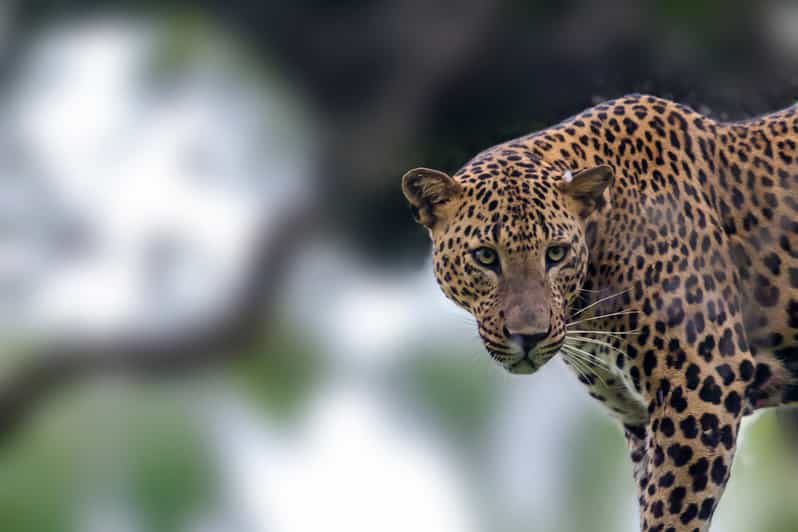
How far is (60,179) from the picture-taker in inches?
263

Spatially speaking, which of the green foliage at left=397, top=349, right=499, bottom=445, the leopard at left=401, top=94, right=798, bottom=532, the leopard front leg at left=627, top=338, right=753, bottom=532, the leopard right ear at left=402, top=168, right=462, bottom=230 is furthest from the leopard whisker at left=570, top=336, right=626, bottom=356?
the green foliage at left=397, top=349, right=499, bottom=445

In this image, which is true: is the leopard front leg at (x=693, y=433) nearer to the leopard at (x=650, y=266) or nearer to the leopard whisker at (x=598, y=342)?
the leopard at (x=650, y=266)

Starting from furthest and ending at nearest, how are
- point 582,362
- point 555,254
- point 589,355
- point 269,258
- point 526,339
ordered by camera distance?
point 269,258 < point 582,362 < point 589,355 < point 555,254 < point 526,339

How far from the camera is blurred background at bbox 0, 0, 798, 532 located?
634cm

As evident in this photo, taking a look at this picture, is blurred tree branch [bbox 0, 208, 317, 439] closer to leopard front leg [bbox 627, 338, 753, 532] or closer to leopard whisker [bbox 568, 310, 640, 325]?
leopard whisker [bbox 568, 310, 640, 325]

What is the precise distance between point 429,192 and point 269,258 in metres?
3.25

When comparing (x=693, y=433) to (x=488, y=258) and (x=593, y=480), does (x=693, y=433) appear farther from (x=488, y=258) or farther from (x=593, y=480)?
(x=593, y=480)

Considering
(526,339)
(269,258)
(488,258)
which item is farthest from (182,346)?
(526,339)

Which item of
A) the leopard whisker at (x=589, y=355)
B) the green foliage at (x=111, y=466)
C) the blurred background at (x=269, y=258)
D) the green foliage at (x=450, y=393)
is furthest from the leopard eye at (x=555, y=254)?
Answer: the green foliage at (x=450, y=393)

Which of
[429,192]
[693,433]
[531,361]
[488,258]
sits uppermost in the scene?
[429,192]

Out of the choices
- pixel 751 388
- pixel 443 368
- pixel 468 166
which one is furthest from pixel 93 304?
pixel 751 388

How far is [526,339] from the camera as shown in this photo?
10.3 ft

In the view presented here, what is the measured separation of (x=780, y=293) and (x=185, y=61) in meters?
4.22

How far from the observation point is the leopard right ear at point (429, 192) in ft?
10.8
